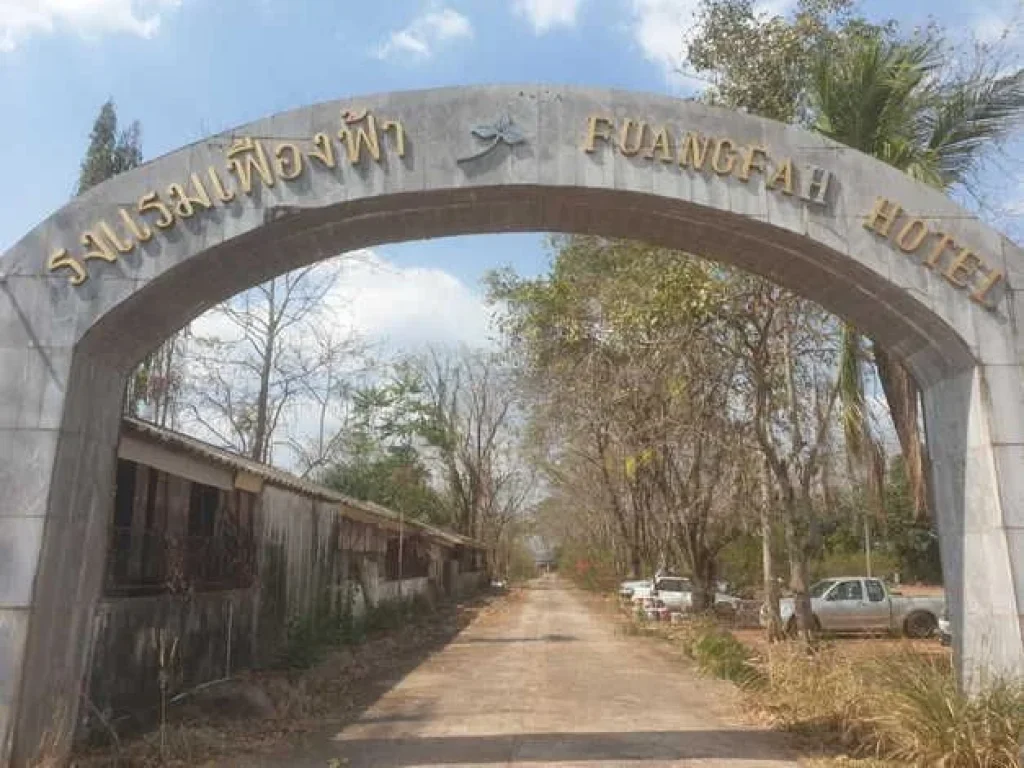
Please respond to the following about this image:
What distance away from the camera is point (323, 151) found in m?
7.86

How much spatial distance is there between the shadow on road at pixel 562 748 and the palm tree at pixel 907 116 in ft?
13.5

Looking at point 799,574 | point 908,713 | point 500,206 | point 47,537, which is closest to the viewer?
point 908,713

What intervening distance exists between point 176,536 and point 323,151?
18.6ft

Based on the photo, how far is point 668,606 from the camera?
27922mm

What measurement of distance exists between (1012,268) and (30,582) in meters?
8.36

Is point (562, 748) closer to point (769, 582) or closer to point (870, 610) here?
point (769, 582)

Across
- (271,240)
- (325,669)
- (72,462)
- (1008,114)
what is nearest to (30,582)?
(72,462)

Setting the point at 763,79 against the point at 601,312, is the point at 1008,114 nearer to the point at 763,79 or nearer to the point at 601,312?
the point at 763,79

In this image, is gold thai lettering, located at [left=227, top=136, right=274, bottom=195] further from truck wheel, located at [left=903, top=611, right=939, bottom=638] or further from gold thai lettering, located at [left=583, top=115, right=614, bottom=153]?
truck wheel, located at [left=903, top=611, right=939, bottom=638]

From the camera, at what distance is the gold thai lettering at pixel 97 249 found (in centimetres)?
764

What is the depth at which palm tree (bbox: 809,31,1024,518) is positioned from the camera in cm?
1096

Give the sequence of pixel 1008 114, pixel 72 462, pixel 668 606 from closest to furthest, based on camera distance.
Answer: pixel 72 462 → pixel 1008 114 → pixel 668 606

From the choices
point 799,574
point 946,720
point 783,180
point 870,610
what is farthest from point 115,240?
point 870,610

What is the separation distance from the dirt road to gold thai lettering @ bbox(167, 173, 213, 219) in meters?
4.80
